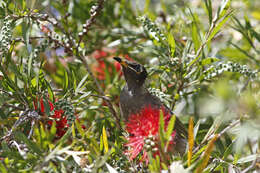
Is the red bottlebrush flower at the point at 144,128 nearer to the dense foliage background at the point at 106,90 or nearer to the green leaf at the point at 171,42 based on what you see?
the dense foliage background at the point at 106,90

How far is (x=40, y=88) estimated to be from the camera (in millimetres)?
2215

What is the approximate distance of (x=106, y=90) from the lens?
3.33 metres

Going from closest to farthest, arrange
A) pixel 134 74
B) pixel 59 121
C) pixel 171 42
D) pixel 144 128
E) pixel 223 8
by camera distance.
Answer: pixel 144 128
pixel 59 121
pixel 223 8
pixel 171 42
pixel 134 74

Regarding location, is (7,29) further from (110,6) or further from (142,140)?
(110,6)

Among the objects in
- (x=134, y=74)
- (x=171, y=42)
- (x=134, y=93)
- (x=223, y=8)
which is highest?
(x=223, y=8)

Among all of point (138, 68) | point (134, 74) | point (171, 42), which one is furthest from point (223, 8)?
point (134, 74)

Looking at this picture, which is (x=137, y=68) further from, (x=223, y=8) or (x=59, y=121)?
(x=59, y=121)

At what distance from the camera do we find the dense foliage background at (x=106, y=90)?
5.15 ft

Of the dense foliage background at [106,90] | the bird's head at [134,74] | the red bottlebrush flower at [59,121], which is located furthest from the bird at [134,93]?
the red bottlebrush flower at [59,121]

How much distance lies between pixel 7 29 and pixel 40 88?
446 millimetres

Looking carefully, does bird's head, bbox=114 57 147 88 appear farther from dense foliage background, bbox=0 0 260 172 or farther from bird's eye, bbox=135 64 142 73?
dense foliage background, bbox=0 0 260 172

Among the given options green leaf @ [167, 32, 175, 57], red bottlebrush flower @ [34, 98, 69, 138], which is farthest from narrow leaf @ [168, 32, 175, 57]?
red bottlebrush flower @ [34, 98, 69, 138]

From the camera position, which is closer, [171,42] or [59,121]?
[59,121]

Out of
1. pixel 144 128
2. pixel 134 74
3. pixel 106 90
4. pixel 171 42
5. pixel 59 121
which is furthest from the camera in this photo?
pixel 134 74
